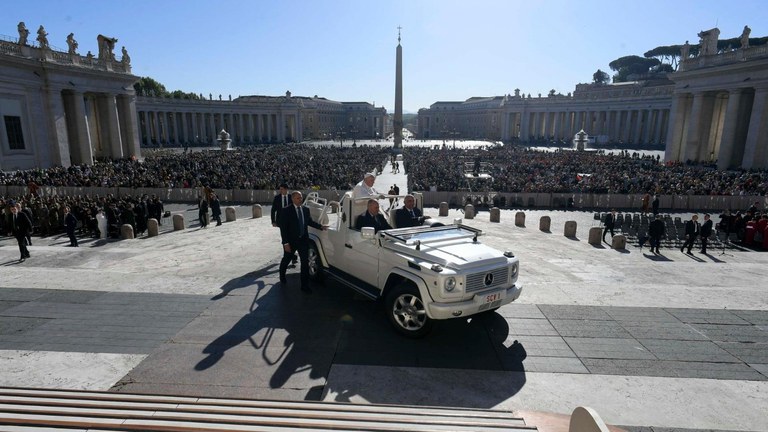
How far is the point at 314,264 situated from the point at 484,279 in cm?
401

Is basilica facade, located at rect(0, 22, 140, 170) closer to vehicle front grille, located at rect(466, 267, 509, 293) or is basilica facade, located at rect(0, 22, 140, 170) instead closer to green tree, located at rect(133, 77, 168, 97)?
vehicle front grille, located at rect(466, 267, 509, 293)

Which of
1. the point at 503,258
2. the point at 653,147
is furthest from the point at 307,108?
the point at 503,258

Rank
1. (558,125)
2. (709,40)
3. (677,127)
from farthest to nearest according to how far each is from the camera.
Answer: (558,125)
(677,127)
(709,40)

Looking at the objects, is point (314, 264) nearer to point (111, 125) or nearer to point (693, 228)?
point (693, 228)

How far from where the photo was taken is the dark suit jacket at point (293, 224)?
26.8 feet

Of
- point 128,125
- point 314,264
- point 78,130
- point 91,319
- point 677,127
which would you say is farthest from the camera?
point 128,125

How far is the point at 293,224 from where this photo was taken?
8.20 meters

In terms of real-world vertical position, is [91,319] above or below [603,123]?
below

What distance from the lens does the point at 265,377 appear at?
199 inches

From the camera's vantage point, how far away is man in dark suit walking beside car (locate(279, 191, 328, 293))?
8125 millimetres

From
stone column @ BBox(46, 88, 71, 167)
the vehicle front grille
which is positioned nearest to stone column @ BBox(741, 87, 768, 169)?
the vehicle front grille

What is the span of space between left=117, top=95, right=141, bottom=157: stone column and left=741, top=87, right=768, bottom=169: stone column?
230 feet

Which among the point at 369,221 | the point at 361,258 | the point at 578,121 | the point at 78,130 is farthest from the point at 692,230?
the point at 578,121

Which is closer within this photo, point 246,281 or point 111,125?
point 246,281
